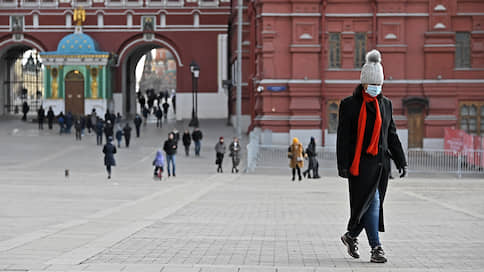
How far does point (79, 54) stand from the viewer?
5616 centimetres

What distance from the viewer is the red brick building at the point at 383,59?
40312 mm

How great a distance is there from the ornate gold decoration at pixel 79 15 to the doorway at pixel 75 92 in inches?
176

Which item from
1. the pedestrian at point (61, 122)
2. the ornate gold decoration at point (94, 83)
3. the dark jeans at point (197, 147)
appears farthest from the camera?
the ornate gold decoration at point (94, 83)

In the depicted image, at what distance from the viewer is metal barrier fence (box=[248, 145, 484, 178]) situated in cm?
3033

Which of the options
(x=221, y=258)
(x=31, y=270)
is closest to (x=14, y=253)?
(x=31, y=270)

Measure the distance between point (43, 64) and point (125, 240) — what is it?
160 feet

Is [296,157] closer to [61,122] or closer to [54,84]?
[61,122]

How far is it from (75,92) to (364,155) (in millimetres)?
50614

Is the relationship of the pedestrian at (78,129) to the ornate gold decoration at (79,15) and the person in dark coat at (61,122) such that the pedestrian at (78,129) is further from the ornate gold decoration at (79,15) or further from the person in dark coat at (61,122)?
the ornate gold decoration at (79,15)

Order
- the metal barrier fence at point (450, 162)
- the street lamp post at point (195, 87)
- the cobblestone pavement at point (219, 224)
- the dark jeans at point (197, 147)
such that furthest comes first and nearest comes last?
the street lamp post at point (195, 87) → the dark jeans at point (197, 147) → the metal barrier fence at point (450, 162) → the cobblestone pavement at point (219, 224)

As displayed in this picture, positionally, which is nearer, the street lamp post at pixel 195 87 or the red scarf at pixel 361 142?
the red scarf at pixel 361 142

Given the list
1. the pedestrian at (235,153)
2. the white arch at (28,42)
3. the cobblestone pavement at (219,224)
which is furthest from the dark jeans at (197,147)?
the white arch at (28,42)

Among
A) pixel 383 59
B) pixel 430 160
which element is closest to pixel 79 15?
pixel 383 59

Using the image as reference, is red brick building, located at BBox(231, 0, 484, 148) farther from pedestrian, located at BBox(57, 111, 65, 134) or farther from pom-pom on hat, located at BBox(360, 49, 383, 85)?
pom-pom on hat, located at BBox(360, 49, 383, 85)
